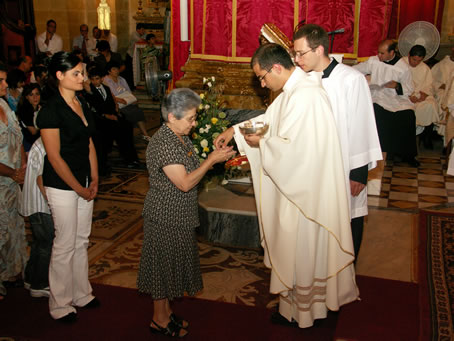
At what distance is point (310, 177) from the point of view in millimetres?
2572

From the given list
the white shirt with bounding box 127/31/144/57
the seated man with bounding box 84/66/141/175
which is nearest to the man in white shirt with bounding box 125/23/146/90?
the white shirt with bounding box 127/31/144/57

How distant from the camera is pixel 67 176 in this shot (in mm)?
2846

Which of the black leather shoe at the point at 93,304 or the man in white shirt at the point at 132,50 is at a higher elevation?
the man in white shirt at the point at 132,50

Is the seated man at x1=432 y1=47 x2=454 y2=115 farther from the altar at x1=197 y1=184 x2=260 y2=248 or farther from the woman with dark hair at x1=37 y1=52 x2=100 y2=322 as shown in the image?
the woman with dark hair at x1=37 y1=52 x2=100 y2=322

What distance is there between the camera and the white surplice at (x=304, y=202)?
2.54m

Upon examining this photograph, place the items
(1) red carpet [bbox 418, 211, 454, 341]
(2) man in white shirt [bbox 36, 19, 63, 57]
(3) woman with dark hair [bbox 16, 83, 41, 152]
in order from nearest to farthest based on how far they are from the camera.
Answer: (1) red carpet [bbox 418, 211, 454, 341] → (3) woman with dark hair [bbox 16, 83, 41, 152] → (2) man in white shirt [bbox 36, 19, 63, 57]

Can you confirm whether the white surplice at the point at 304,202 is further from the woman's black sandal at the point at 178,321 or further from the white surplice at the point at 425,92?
the white surplice at the point at 425,92

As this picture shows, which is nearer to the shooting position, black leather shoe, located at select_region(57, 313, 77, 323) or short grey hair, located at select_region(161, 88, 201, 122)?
short grey hair, located at select_region(161, 88, 201, 122)

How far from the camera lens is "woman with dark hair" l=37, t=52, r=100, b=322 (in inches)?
111

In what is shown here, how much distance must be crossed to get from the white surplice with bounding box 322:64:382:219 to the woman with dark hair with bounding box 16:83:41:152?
3.56 m

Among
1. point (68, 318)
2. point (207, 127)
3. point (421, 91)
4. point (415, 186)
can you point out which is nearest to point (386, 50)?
point (415, 186)

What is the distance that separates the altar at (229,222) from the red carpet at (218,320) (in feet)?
3.45

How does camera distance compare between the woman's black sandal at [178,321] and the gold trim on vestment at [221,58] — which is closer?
A: the woman's black sandal at [178,321]

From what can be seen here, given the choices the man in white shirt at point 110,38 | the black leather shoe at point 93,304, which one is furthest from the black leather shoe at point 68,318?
the man in white shirt at point 110,38
